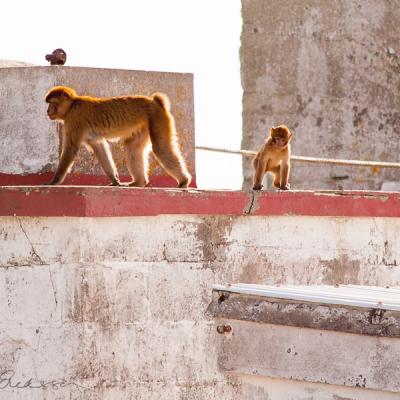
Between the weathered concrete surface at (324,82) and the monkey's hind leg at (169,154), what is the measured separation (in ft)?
25.6

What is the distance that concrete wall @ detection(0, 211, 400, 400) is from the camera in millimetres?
5652

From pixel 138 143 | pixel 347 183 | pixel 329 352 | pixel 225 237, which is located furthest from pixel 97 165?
pixel 347 183

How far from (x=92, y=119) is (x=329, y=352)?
2.13 m

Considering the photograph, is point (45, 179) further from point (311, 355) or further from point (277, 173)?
point (311, 355)

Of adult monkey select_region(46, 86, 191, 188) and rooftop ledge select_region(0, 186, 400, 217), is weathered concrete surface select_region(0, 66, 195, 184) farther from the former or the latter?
rooftop ledge select_region(0, 186, 400, 217)

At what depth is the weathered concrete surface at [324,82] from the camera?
48.7 feet

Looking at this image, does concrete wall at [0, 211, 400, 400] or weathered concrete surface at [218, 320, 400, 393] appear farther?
concrete wall at [0, 211, 400, 400]

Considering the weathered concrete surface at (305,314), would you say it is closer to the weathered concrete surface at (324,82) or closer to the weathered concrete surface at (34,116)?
the weathered concrete surface at (34,116)

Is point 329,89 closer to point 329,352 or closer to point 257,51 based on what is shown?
point 257,51

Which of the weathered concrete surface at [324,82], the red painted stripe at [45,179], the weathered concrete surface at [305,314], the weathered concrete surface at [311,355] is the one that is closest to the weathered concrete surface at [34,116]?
the red painted stripe at [45,179]

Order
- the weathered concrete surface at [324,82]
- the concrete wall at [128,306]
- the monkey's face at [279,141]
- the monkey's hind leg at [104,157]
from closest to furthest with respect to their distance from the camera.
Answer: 1. the concrete wall at [128,306]
2. the monkey's hind leg at [104,157]
3. the monkey's face at [279,141]
4. the weathered concrete surface at [324,82]

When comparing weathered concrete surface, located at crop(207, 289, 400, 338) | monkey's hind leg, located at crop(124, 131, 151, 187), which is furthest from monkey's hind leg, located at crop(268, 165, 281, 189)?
weathered concrete surface, located at crop(207, 289, 400, 338)

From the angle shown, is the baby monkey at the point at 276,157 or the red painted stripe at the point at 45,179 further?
the baby monkey at the point at 276,157

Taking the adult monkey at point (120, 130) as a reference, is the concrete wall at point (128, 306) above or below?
below
